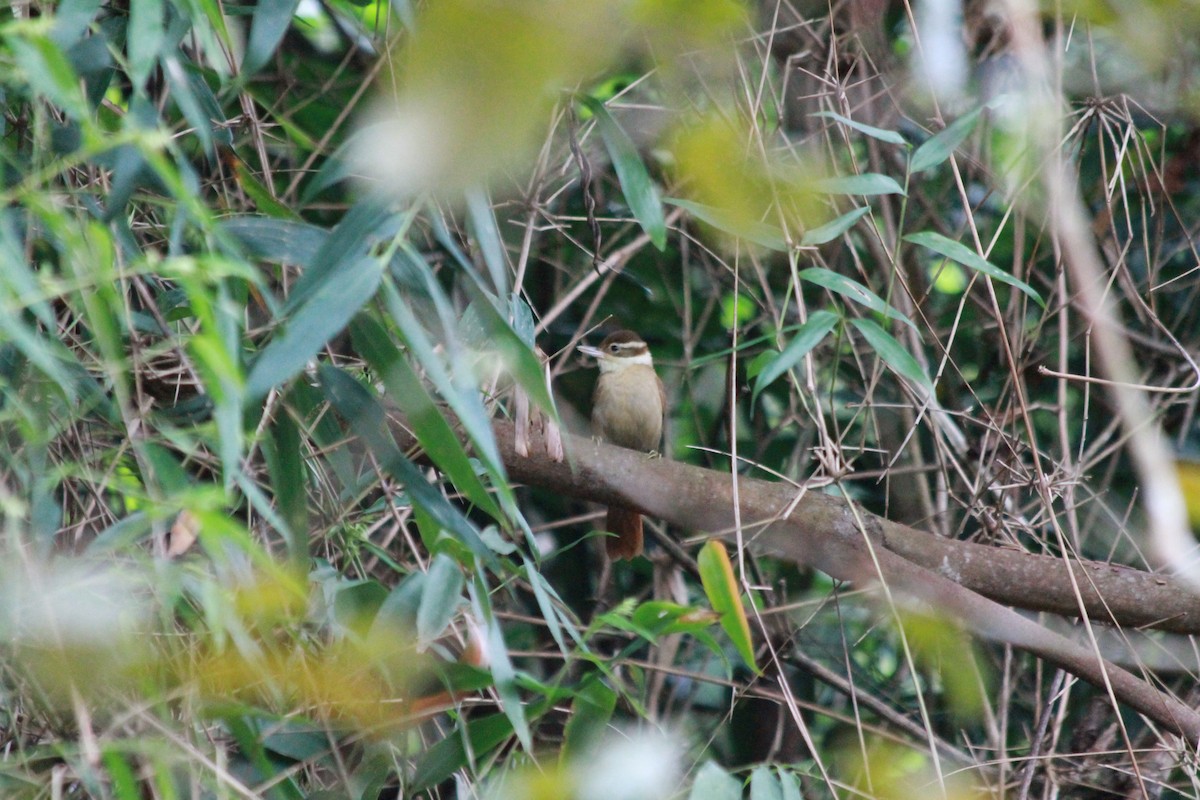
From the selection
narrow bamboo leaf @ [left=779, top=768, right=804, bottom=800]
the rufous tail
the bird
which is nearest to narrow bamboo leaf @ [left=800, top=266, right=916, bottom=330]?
narrow bamboo leaf @ [left=779, top=768, right=804, bottom=800]

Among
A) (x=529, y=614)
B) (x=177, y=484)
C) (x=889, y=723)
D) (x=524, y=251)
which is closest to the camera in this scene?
(x=177, y=484)

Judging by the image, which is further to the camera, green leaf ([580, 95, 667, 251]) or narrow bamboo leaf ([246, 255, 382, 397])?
green leaf ([580, 95, 667, 251])

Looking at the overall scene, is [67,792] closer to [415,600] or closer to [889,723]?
[415,600]

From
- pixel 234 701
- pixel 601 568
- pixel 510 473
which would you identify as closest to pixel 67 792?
pixel 234 701

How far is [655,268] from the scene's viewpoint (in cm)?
373

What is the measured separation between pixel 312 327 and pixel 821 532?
1.39 m

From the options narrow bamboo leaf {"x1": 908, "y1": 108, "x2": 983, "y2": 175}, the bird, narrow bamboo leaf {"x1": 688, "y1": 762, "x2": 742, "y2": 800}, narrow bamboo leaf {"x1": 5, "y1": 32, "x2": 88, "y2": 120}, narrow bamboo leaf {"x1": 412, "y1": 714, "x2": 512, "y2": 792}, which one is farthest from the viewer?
the bird

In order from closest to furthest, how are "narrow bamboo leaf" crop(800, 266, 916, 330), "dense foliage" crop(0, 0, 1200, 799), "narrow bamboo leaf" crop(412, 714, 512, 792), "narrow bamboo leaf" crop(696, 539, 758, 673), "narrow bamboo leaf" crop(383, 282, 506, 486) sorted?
"dense foliage" crop(0, 0, 1200, 799)
"narrow bamboo leaf" crop(383, 282, 506, 486)
"narrow bamboo leaf" crop(696, 539, 758, 673)
"narrow bamboo leaf" crop(412, 714, 512, 792)
"narrow bamboo leaf" crop(800, 266, 916, 330)

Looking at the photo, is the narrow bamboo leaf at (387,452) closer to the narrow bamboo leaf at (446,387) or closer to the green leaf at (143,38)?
the narrow bamboo leaf at (446,387)

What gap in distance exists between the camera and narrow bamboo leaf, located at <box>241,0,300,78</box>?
1548 mm

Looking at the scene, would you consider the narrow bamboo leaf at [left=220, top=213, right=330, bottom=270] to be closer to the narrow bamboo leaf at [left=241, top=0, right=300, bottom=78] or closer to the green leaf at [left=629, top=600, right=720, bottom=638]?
the narrow bamboo leaf at [left=241, top=0, right=300, bottom=78]

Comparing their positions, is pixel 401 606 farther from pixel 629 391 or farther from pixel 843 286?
pixel 629 391

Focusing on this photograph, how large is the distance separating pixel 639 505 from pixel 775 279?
4.70 ft

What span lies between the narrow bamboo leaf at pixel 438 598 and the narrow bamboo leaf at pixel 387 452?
85 mm
